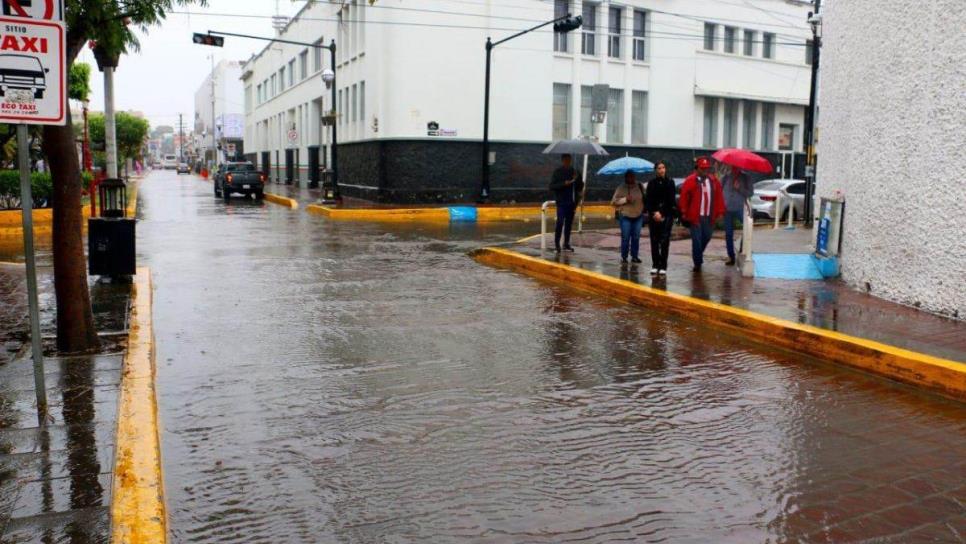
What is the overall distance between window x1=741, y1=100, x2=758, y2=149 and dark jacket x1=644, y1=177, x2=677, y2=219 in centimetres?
2889

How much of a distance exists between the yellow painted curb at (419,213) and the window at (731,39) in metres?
12.8

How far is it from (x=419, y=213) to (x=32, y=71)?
76.8 feet

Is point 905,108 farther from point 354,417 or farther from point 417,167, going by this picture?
point 417,167

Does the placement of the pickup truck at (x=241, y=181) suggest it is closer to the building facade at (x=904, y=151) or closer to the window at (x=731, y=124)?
the window at (x=731, y=124)

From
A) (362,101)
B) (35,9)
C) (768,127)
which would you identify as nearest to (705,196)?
(35,9)

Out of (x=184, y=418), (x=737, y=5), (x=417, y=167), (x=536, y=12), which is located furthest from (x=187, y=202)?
(x=184, y=418)

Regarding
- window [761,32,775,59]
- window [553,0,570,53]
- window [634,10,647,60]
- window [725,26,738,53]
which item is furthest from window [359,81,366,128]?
window [761,32,775,59]

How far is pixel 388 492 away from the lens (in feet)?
15.7

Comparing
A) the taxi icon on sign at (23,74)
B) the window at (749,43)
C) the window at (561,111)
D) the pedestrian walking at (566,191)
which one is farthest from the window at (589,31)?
the taxi icon on sign at (23,74)

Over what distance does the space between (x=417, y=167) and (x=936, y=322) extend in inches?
974

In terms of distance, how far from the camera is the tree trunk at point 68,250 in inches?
301

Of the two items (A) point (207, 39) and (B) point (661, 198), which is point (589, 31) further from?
(B) point (661, 198)

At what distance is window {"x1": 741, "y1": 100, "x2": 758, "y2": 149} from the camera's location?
40094 millimetres

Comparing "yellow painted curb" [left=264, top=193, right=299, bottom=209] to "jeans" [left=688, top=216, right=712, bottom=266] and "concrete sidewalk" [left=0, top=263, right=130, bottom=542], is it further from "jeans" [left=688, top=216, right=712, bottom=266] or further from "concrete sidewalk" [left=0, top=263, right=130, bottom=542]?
"concrete sidewalk" [left=0, top=263, right=130, bottom=542]
